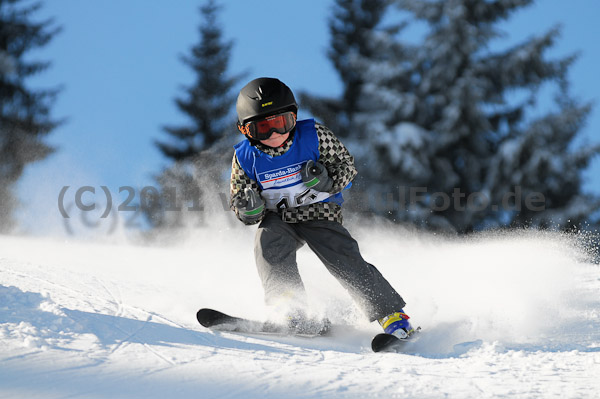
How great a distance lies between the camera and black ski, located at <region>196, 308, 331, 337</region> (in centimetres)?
322

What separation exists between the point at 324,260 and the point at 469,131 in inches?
499

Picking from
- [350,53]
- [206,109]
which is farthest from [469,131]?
[206,109]

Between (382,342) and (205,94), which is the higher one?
(205,94)

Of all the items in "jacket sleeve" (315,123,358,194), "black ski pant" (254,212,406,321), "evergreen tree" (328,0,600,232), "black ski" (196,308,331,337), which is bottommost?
"black ski" (196,308,331,337)

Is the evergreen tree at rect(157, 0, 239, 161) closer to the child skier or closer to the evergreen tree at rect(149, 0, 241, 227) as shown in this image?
the evergreen tree at rect(149, 0, 241, 227)

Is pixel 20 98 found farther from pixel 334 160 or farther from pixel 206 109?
pixel 334 160

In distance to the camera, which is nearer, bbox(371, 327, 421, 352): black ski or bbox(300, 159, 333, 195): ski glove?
bbox(371, 327, 421, 352): black ski

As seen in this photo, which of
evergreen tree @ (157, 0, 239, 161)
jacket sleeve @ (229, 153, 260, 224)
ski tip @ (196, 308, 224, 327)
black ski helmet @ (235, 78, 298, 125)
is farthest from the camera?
evergreen tree @ (157, 0, 239, 161)

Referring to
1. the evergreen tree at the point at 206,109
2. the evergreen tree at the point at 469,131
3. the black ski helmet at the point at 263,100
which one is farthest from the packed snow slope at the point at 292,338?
the evergreen tree at the point at 206,109

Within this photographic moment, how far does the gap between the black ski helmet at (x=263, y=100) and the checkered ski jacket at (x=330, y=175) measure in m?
0.25

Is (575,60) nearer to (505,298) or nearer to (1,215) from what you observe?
(505,298)

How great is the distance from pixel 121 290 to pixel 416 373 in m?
2.60

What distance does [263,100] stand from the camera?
3322mm

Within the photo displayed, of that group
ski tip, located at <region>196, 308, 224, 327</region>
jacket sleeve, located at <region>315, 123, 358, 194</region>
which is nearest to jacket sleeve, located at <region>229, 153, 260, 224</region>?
jacket sleeve, located at <region>315, 123, 358, 194</region>
